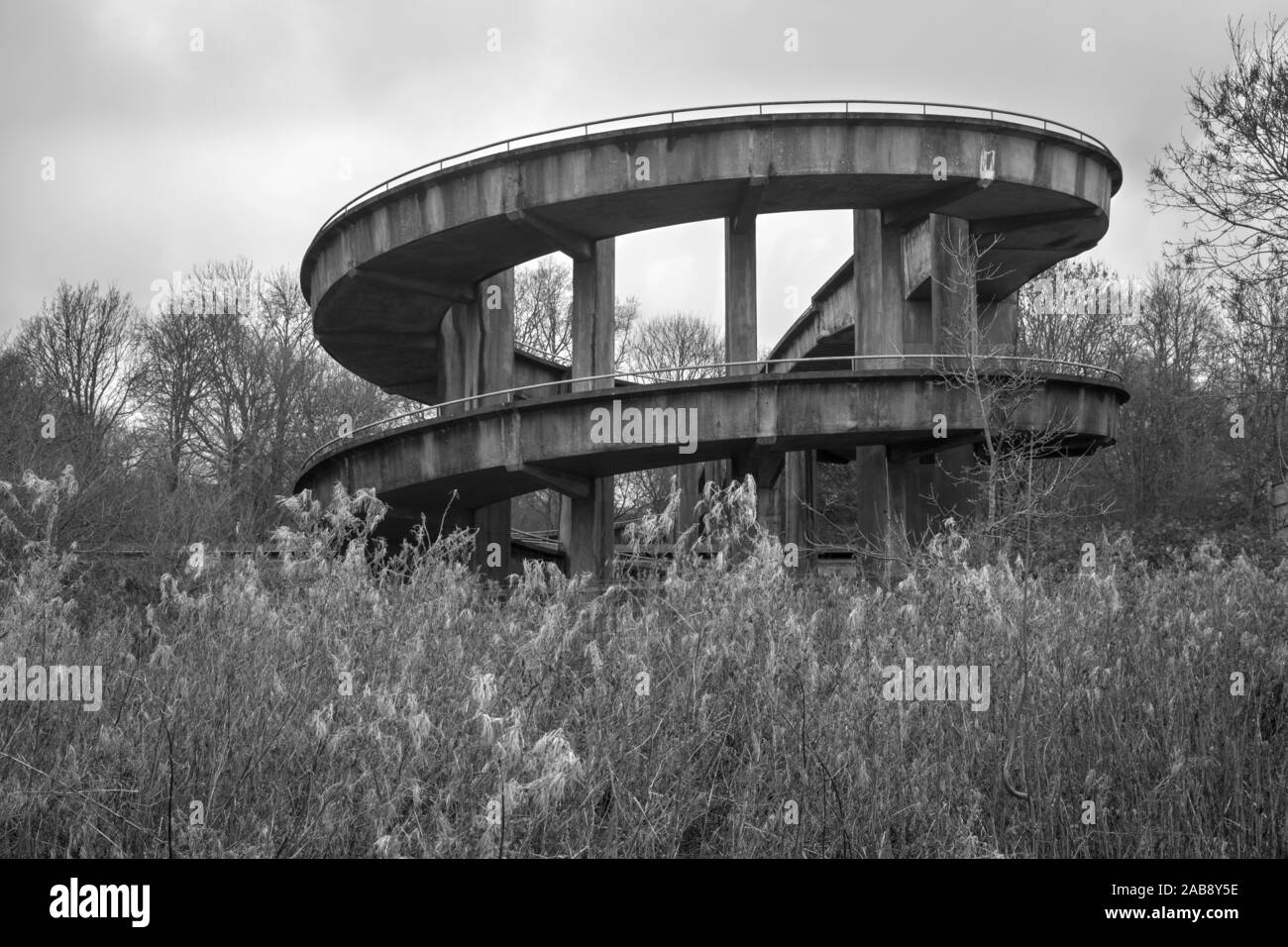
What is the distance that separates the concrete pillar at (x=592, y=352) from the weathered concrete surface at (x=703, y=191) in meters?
0.91

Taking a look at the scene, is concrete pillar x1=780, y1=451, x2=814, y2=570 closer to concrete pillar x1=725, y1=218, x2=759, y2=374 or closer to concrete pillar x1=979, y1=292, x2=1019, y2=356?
concrete pillar x1=979, y1=292, x2=1019, y2=356

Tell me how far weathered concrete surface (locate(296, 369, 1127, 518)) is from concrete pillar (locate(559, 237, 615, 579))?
2.72 feet

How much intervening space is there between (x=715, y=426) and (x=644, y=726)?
18197 millimetres

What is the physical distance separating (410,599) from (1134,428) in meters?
33.8

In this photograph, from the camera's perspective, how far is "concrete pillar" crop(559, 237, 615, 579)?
28625 mm

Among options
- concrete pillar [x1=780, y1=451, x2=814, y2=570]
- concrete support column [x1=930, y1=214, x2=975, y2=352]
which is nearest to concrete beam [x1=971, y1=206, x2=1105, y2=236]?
concrete support column [x1=930, y1=214, x2=975, y2=352]

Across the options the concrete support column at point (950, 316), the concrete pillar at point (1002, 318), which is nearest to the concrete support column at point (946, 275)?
the concrete support column at point (950, 316)

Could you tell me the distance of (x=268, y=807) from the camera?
588cm

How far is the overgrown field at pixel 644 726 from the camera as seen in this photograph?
5.78 meters

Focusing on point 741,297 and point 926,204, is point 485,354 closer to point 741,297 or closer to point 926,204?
point 741,297

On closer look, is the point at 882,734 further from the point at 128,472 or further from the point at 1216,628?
the point at 128,472

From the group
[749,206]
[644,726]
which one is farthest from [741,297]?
[644,726]

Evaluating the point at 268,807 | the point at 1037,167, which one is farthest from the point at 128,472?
the point at 268,807

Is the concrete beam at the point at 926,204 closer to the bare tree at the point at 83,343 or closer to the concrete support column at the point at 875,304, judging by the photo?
the concrete support column at the point at 875,304
